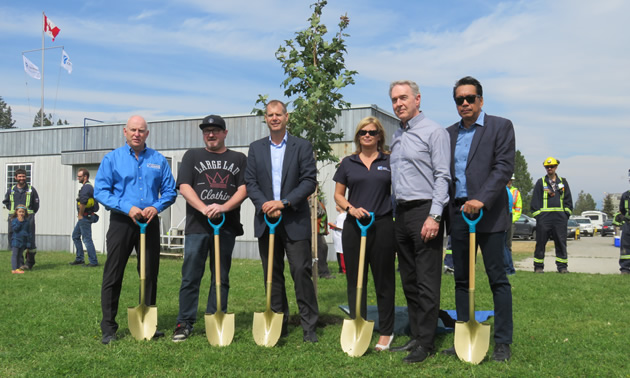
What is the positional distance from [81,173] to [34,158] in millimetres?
8557

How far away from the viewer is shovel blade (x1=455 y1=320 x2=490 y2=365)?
4.32 metres

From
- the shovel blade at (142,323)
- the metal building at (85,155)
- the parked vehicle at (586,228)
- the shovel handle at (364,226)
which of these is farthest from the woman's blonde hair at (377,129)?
the parked vehicle at (586,228)

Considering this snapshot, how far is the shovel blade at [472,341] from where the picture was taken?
4316 mm

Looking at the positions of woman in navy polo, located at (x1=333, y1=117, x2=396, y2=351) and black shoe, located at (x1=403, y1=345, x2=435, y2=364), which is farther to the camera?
woman in navy polo, located at (x1=333, y1=117, x2=396, y2=351)

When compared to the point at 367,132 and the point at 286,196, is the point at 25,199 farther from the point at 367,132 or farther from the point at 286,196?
the point at 367,132

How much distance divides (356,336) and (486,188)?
5.31 feet

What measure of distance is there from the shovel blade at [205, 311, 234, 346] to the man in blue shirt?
685mm

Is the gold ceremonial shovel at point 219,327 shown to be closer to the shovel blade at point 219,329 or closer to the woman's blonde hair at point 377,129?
the shovel blade at point 219,329

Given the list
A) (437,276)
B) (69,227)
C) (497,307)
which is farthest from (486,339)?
(69,227)

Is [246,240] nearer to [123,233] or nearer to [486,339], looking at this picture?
[123,233]

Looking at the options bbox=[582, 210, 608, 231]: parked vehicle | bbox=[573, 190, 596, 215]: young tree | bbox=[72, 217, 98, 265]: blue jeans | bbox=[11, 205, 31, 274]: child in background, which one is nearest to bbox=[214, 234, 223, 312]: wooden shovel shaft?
bbox=[11, 205, 31, 274]: child in background

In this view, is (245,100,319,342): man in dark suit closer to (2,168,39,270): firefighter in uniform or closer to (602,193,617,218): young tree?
(2,168,39,270): firefighter in uniform

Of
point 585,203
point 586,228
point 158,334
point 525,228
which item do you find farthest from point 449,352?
point 585,203

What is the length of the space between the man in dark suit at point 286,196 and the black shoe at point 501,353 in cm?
159
